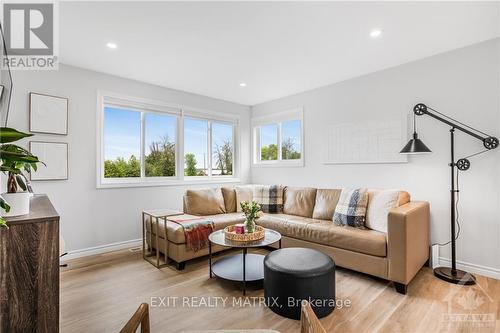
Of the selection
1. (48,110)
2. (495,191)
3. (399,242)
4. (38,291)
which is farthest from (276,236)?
(48,110)

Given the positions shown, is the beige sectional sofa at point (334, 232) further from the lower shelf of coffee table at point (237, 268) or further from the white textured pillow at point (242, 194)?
the lower shelf of coffee table at point (237, 268)

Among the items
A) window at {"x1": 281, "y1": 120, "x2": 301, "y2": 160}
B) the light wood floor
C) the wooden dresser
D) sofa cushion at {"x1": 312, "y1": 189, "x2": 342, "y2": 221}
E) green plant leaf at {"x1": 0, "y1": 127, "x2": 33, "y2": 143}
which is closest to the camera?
green plant leaf at {"x1": 0, "y1": 127, "x2": 33, "y2": 143}

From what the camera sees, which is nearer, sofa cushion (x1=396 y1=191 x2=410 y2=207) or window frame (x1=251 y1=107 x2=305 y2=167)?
sofa cushion (x1=396 y1=191 x2=410 y2=207)

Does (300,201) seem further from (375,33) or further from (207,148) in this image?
(375,33)

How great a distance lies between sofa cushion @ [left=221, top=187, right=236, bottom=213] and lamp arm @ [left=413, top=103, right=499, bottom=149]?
109 inches

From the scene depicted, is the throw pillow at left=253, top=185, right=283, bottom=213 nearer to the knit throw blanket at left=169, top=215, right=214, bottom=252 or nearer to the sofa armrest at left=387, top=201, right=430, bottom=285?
the knit throw blanket at left=169, top=215, right=214, bottom=252

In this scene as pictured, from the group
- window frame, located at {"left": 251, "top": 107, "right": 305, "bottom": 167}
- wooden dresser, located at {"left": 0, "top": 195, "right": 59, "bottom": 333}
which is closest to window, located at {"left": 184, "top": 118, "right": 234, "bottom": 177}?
window frame, located at {"left": 251, "top": 107, "right": 305, "bottom": 167}

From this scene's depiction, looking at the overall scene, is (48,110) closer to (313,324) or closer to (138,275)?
(138,275)

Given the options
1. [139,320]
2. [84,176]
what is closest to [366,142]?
[139,320]

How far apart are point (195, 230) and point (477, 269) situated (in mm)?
3068

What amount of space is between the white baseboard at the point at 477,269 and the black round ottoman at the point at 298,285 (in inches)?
68.8

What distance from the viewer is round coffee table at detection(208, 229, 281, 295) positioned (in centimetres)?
237

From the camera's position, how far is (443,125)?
2867 mm

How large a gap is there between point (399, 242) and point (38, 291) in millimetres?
2598
